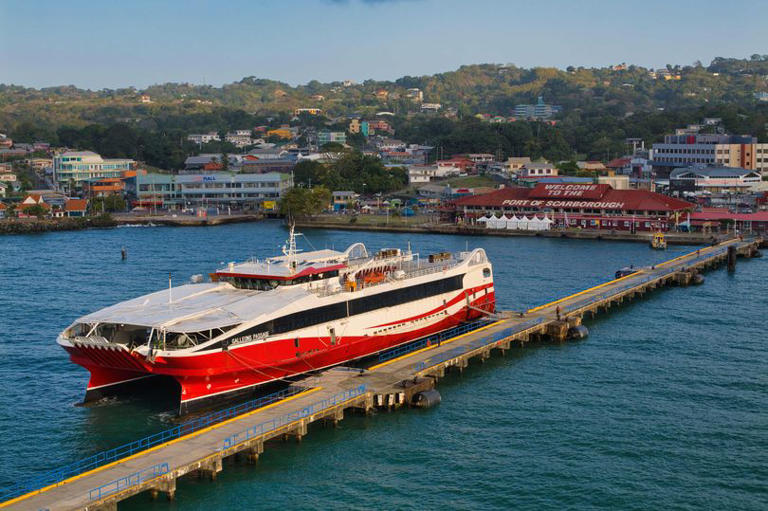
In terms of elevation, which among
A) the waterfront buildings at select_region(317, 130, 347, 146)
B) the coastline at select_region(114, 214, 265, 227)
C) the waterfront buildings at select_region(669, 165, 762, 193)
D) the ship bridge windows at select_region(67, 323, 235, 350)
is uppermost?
the waterfront buildings at select_region(317, 130, 347, 146)

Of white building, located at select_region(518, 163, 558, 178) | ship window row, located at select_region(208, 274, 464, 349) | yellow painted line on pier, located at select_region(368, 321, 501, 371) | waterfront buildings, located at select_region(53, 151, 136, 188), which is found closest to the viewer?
ship window row, located at select_region(208, 274, 464, 349)

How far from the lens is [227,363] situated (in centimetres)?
3189

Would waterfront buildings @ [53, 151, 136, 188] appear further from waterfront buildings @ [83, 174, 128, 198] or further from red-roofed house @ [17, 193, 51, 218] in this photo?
red-roofed house @ [17, 193, 51, 218]

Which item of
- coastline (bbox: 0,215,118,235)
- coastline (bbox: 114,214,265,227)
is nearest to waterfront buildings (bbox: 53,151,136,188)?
coastline (bbox: 114,214,265,227)

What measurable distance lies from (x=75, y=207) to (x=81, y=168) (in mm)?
23837

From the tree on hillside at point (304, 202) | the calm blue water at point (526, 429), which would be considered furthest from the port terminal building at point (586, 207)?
the calm blue water at point (526, 429)

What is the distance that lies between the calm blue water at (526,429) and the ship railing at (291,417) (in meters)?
0.89

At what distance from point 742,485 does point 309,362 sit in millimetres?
16256

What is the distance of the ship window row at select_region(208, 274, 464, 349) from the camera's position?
3375 centimetres

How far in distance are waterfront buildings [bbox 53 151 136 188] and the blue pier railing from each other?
111385 mm

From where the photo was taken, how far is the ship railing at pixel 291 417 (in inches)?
1076

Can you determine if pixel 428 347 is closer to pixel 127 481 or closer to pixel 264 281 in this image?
pixel 264 281

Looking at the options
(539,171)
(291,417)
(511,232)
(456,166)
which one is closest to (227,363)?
(291,417)

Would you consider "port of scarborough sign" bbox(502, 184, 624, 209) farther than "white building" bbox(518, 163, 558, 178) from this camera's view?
No
